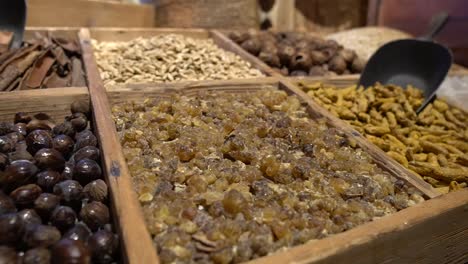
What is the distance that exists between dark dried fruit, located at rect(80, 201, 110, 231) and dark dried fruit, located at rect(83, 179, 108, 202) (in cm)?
4

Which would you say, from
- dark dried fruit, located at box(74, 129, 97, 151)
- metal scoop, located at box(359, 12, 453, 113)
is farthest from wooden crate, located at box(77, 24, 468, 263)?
metal scoop, located at box(359, 12, 453, 113)

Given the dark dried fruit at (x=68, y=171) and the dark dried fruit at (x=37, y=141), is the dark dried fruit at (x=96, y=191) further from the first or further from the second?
the dark dried fruit at (x=37, y=141)

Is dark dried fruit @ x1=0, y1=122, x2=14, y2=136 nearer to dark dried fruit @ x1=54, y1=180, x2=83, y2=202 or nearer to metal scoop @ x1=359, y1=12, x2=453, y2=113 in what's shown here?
dark dried fruit @ x1=54, y1=180, x2=83, y2=202

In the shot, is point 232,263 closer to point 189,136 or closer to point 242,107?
point 189,136

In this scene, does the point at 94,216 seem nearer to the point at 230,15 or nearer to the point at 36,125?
the point at 36,125

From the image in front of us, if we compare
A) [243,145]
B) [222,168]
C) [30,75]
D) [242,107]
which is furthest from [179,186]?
[30,75]

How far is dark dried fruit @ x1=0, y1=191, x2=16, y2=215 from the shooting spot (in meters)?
0.74

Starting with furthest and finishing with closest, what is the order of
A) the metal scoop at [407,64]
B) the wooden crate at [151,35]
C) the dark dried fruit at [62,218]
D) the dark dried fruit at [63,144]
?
the wooden crate at [151,35] < the metal scoop at [407,64] < the dark dried fruit at [63,144] < the dark dried fruit at [62,218]

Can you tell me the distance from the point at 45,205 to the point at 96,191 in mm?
103

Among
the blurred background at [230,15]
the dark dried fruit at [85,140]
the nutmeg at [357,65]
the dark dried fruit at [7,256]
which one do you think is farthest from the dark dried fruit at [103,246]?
the blurred background at [230,15]

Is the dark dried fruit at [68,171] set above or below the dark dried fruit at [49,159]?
below

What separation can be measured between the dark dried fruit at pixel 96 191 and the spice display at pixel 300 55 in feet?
4.08

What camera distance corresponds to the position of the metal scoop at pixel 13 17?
67.5 inches

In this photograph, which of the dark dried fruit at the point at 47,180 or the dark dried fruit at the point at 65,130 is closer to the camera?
the dark dried fruit at the point at 47,180
